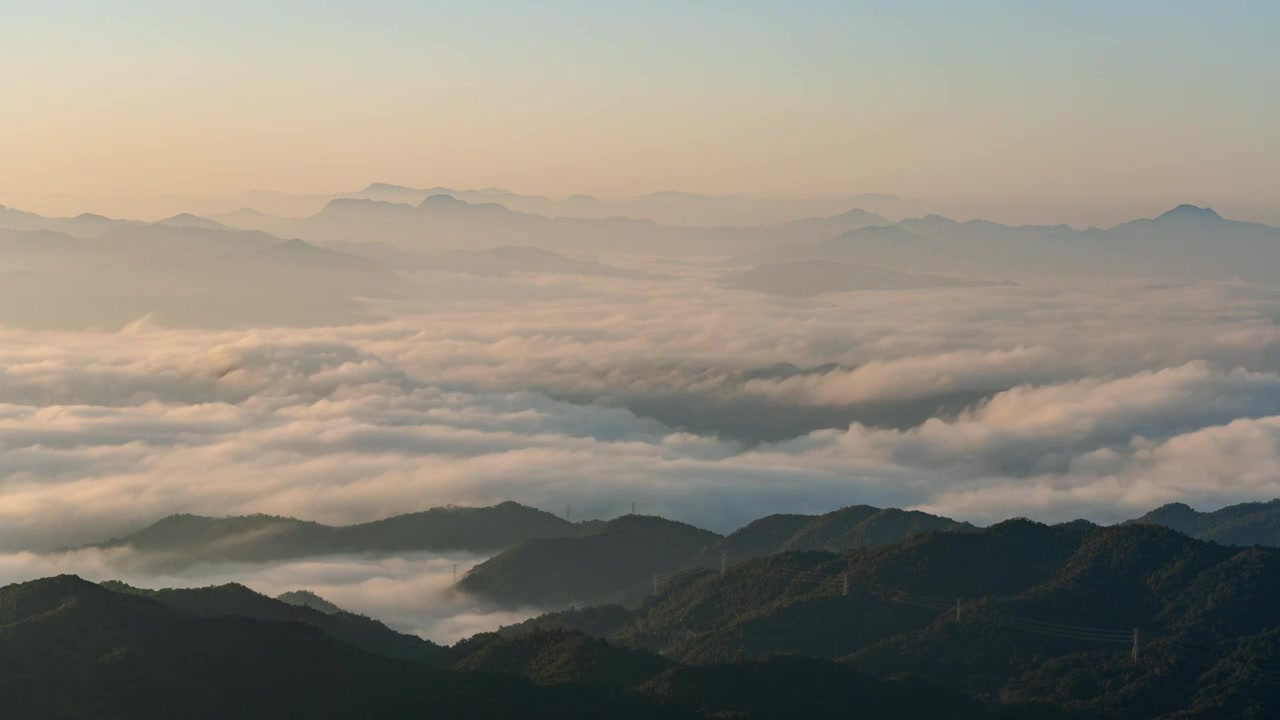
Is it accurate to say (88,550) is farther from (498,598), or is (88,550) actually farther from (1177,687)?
(1177,687)

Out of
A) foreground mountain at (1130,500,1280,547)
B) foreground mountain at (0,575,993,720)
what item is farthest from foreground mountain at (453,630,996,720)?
foreground mountain at (1130,500,1280,547)

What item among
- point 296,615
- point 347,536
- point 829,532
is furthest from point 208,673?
point 347,536

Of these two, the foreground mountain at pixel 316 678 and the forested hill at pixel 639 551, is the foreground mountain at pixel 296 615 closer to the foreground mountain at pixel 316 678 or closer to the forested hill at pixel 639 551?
the foreground mountain at pixel 316 678

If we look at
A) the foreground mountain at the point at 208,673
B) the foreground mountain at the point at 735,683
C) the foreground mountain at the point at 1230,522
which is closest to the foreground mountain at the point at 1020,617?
the foreground mountain at the point at 735,683

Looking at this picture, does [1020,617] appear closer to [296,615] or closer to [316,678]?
[316,678]

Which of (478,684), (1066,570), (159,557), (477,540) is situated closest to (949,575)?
(1066,570)

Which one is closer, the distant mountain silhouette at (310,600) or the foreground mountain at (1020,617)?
the foreground mountain at (1020,617)

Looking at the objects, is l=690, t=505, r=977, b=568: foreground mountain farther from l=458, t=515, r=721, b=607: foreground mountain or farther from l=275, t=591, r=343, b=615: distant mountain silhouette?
l=275, t=591, r=343, b=615: distant mountain silhouette
